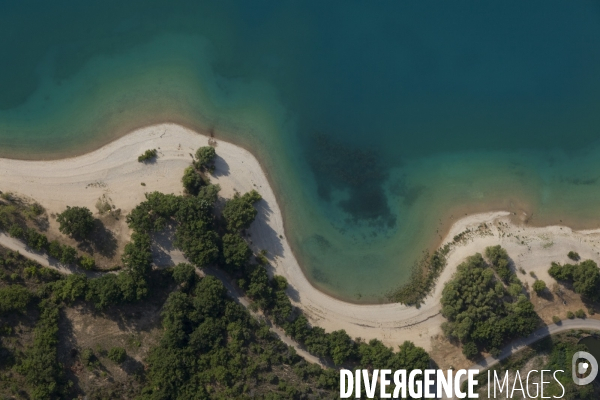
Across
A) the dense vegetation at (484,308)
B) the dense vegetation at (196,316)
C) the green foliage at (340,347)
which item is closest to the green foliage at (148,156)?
the dense vegetation at (196,316)

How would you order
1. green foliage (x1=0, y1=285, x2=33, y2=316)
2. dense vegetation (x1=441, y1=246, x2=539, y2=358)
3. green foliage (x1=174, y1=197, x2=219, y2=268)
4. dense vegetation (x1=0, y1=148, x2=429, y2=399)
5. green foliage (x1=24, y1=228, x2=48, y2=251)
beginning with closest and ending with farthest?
green foliage (x1=0, y1=285, x2=33, y2=316) → dense vegetation (x1=0, y1=148, x2=429, y2=399) → green foliage (x1=24, y1=228, x2=48, y2=251) → green foliage (x1=174, y1=197, x2=219, y2=268) → dense vegetation (x1=441, y1=246, x2=539, y2=358)

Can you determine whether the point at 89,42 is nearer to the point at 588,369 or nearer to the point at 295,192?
the point at 295,192

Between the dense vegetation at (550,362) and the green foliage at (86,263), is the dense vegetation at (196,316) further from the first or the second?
the dense vegetation at (550,362)

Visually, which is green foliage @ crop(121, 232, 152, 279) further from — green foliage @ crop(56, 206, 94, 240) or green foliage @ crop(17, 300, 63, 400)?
green foliage @ crop(17, 300, 63, 400)

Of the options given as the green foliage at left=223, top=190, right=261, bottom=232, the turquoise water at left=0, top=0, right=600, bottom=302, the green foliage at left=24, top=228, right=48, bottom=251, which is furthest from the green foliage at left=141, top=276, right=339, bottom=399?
the green foliage at left=24, top=228, right=48, bottom=251

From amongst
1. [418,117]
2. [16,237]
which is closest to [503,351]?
[418,117]

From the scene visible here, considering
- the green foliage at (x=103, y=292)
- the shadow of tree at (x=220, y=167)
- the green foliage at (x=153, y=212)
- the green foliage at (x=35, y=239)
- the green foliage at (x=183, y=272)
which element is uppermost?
the shadow of tree at (x=220, y=167)

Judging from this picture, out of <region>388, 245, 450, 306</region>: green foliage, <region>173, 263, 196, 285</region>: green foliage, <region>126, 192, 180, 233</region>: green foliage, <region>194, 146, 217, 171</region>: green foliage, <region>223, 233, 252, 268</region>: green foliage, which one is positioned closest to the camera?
<region>173, 263, 196, 285</region>: green foliage
